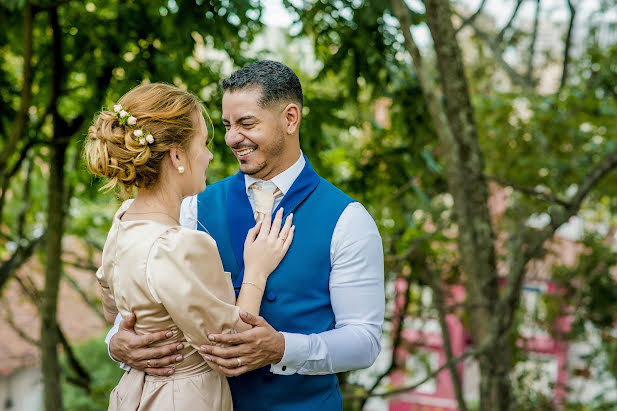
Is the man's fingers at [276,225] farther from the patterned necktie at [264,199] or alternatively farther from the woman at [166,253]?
the patterned necktie at [264,199]

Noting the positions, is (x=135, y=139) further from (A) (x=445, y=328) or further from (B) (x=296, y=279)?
(A) (x=445, y=328)

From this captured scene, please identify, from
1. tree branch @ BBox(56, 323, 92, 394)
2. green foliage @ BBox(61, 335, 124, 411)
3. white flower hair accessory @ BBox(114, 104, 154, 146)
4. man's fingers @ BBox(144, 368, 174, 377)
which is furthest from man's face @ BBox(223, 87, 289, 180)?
green foliage @ BBox(61, 335, 124, 411)

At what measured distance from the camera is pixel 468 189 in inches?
151

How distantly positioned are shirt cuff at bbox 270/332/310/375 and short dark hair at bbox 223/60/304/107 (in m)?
0.68

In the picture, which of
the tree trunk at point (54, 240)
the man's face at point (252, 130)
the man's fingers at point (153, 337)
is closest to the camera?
the man's fingers at point (153, 337)

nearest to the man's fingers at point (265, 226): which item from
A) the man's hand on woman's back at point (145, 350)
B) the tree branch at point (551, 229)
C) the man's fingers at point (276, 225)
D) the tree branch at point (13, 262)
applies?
the man's fingers at point (276, 225)

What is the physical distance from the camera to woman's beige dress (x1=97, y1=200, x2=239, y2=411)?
170 cm

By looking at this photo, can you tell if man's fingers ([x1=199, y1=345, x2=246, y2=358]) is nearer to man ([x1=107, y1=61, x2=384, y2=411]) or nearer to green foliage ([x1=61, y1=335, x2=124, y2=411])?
man ([x1=107, y1=61, x2=384, y2=411])

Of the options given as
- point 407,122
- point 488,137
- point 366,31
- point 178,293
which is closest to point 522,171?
point 488,137

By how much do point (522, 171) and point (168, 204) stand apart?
6303mm

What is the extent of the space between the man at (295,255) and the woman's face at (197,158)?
6.3 inches

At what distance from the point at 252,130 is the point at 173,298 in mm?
598

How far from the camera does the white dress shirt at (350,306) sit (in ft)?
6.22

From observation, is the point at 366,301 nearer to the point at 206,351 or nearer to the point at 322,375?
the point at 322,375
